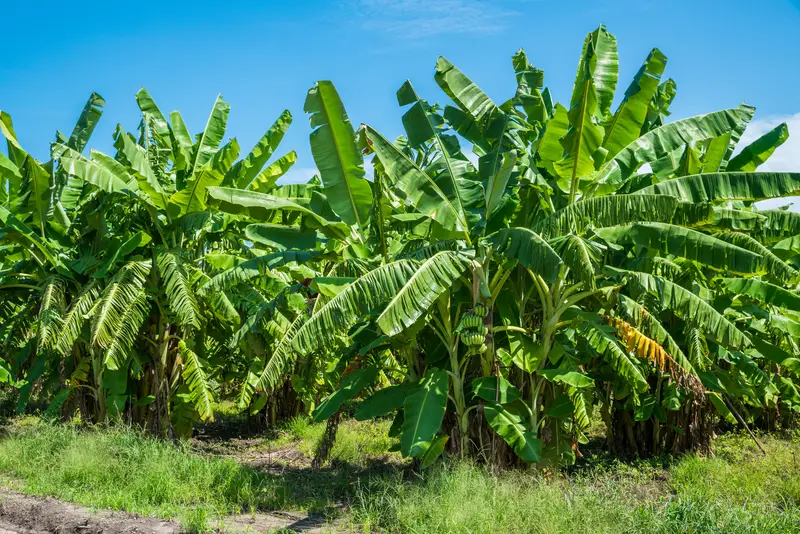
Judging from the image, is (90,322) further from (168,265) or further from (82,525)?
(82,525)

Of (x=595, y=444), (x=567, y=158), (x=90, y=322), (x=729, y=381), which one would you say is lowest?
(x=595, y=444)

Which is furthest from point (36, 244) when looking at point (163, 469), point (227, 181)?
point (163, 469)

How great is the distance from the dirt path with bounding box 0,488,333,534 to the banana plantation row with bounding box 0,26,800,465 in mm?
1464

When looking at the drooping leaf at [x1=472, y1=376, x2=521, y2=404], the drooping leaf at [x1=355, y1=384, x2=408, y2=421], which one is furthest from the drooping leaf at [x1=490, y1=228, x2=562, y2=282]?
the drooping leaf at [x1=355, y1=384, x2=408, y2=421]

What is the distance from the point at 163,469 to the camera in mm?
8875

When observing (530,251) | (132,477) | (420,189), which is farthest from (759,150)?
(132,477)

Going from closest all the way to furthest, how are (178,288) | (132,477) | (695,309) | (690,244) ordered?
(690,244) < (695,309) < (132,477) < (178,288)

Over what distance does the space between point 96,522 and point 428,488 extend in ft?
11.1

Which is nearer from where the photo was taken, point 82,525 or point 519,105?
point 82,525

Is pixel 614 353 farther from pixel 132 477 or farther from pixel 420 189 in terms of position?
pixel 132 477

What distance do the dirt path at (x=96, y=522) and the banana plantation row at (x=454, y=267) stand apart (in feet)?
4.80

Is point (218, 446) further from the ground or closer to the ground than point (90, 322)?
closer to the ground

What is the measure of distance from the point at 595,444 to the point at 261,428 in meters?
7.05

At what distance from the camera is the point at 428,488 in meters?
7.66
